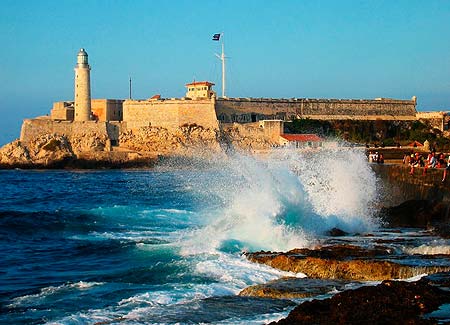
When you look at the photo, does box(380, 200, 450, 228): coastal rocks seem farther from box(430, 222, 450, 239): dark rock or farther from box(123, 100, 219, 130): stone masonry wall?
box(123, 100, 219, 130): stone masonry wall

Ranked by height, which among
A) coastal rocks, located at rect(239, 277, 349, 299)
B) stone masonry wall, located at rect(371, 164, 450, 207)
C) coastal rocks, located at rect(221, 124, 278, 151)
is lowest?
coastal rocks, located at rect(239, 277, 349, 299)

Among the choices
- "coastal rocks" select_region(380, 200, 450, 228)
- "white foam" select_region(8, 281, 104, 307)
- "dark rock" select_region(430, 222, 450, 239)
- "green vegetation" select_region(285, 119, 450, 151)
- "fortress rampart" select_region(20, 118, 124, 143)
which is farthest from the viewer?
"green vegetation" select_region(285, 119, 450, 151)

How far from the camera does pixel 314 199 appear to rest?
60.3 ft

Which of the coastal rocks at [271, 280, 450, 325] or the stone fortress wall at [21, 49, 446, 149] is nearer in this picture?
the coastal rocks at [271, 280, 450, 325]

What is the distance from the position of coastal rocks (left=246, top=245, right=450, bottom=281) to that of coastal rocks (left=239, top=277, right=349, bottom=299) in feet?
1.33

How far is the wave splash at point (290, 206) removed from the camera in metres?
15.8

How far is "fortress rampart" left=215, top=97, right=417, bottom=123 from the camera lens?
55.6 m

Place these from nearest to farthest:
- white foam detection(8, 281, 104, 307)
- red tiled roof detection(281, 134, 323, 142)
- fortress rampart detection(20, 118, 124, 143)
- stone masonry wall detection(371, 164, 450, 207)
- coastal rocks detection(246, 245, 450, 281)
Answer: white foam detection(8, 281, 104, 307), coastal rocks detection(246, 245, 450, 281), stone masonry wall detection(371, 164, 450, 207), red tiled roof detection(281, 134, 323, 142), fortress rampart detection(20, 118, 124, 143)

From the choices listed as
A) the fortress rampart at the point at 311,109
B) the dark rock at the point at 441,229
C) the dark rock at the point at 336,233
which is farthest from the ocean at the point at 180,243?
the fortress rampart at the point at 311,109

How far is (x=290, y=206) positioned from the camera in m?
16.8

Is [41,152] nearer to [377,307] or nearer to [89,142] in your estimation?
[89,142]

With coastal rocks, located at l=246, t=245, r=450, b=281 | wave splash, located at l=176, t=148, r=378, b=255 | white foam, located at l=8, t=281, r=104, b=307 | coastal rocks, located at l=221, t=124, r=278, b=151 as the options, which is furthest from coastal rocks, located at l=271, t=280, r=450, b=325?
coastal rocks, located at l=221, t=124, r=278, b=151

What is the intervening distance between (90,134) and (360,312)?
46.8 m

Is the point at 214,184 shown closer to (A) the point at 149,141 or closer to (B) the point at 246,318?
(B) the point at 246,318
